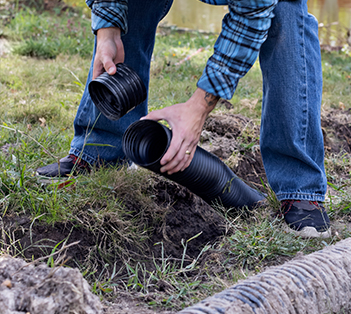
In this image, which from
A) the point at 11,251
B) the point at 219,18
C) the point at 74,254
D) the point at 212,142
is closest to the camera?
the point at 11,251

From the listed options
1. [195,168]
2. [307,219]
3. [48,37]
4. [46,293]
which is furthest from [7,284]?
[48,37]

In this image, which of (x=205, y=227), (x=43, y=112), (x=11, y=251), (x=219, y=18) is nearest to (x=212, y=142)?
(x=205, y=227)

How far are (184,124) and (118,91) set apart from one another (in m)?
0.44

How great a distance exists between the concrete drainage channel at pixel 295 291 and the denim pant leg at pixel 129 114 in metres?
1.21

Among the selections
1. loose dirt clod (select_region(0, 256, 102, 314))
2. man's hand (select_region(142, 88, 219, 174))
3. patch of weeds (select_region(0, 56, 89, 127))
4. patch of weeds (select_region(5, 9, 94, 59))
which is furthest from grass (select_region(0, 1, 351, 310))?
patch of weeds (select_region(5, 9, 94, 59))

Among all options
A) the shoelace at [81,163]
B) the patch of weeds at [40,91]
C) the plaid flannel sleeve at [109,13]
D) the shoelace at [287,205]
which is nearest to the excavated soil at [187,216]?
the shoelace at [287,205]

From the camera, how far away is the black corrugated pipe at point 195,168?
1688 millimetres

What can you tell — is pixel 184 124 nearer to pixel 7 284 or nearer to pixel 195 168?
pixel 195 168

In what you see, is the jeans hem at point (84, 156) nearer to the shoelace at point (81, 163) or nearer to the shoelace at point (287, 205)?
the shoelace at point (81, 163)

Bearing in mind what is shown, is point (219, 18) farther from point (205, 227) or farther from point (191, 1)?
point (205, 227)

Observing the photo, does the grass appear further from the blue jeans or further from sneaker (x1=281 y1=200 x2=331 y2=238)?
Answer: the blue jeans

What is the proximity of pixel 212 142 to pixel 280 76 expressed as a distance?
85 centimetres

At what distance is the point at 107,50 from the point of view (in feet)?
6.30

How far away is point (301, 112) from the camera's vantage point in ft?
6.03
